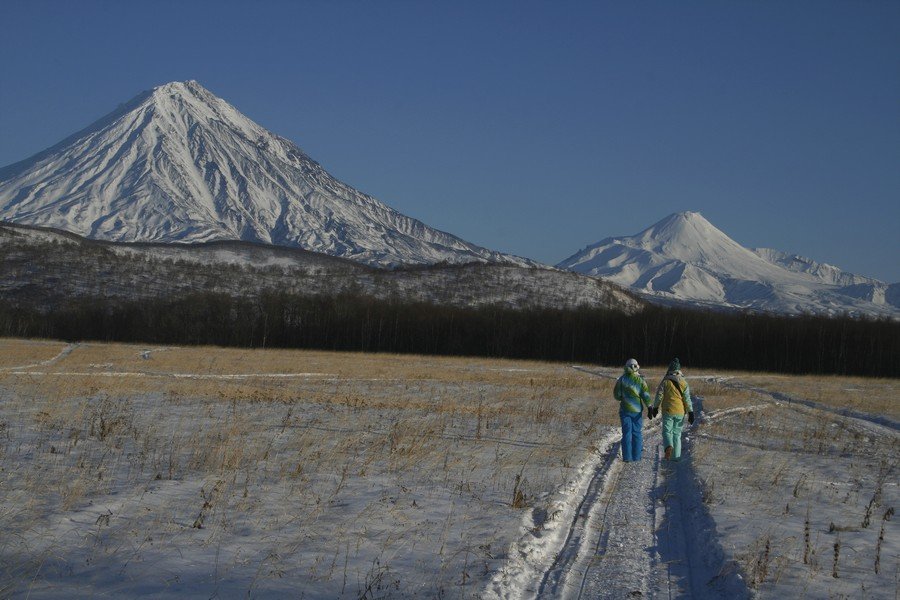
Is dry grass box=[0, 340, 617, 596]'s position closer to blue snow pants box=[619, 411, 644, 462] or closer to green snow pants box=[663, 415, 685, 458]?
blue snow pants box=[619, 411, 644, 462]

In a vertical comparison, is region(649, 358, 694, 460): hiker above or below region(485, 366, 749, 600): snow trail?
above

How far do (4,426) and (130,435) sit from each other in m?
2.64

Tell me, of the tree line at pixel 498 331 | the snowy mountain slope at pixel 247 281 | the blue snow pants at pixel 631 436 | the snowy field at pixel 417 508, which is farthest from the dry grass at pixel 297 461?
the snowy mountain slope at pixel 247 281

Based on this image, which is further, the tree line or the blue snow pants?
the tree line

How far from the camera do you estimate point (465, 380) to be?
1690 inches

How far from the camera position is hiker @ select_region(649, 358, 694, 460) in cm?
1700

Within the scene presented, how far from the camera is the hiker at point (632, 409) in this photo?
16.5m

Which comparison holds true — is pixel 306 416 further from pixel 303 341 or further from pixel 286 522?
pixel 303 341

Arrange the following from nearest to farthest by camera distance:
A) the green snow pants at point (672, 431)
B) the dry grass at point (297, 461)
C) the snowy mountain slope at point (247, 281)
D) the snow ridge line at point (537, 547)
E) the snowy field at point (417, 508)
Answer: the snow ridge line at point (537, 547) < the snowy field at point (417, 508) < the dry grass at point (297, 461) < the green snow pants at point (672, 431) < the snowy mountain slope at point (247, 281)

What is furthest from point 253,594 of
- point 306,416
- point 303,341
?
point 303,341

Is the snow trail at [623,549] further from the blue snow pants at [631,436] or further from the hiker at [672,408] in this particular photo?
the hiker at [672,408]

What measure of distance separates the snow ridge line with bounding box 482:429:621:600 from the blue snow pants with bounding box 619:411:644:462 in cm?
275

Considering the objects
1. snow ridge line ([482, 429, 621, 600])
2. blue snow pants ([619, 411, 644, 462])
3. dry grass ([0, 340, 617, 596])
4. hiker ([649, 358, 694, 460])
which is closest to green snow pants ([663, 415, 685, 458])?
hiker ([649, 358, 694, 460])

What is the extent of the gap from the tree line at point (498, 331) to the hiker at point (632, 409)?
84.4 metres
